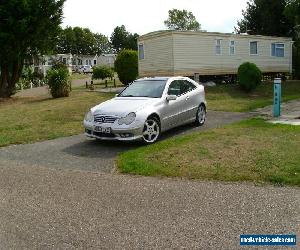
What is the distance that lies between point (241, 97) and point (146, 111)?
38.8ft

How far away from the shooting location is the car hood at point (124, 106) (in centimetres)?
881

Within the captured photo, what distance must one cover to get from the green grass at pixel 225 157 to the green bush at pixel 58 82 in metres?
13.4

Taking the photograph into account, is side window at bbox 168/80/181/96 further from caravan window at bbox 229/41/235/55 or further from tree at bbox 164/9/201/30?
tree at bbox 164/9/201/30

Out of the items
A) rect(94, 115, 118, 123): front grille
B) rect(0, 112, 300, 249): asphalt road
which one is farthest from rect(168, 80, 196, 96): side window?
rect(0, 112, 300, 249): asphalt road

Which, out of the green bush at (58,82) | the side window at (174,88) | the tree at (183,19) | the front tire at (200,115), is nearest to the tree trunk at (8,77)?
the green bush at (58,82)

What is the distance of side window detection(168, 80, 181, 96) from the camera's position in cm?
1012

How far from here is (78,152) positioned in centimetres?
852

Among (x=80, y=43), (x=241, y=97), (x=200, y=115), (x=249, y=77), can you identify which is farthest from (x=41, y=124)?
(x=80, y=43)

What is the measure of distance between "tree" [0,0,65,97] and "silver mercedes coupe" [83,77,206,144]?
12.1 meters

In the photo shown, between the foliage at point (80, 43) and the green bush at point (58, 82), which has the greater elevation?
the foliage at point (80, 43)

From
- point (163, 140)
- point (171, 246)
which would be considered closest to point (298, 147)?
point (163, 140)

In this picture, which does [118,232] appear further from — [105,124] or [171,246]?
[105,124]

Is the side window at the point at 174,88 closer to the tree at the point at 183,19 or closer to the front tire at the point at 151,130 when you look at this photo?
the front tire at the point at 151,130

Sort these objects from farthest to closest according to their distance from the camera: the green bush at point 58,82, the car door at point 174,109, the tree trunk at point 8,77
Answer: the tree trunk at point 8,77
the green bush at point 58,82
the car door at point 174,109
